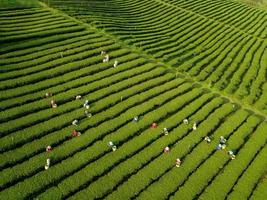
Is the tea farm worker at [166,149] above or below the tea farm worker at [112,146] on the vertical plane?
below

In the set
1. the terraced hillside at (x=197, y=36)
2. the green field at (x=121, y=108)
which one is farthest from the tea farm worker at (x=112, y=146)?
the terraced hillside at (x=197, y=36)

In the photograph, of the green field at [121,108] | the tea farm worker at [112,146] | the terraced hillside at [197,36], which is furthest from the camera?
the terraced hillside at [197,36]

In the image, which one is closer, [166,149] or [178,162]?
[178,162]

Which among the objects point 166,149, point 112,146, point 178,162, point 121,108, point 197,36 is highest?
point 121,108

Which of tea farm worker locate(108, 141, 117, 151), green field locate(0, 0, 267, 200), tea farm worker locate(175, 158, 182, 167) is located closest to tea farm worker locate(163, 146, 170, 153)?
green field locate(0, 0, 267, 200)

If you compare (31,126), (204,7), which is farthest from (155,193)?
(204,7)

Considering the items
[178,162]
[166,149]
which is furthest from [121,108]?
[178,162]

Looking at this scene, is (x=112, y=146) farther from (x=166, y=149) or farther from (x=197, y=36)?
(x=197, y=36)

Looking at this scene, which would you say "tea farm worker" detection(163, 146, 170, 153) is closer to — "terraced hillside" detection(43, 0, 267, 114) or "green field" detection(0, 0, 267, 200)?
"green field" detection(0, 0, 267, 200)

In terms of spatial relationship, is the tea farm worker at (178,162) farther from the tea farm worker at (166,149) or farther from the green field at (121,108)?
the tea farm worker at (166,149)
